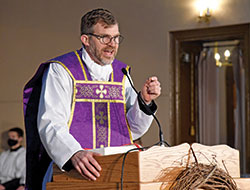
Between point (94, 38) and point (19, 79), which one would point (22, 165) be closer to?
point (19, 79)

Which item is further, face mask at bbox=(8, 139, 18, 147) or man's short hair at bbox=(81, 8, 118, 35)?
face mask at bbox=(8, 139, 18, 147)

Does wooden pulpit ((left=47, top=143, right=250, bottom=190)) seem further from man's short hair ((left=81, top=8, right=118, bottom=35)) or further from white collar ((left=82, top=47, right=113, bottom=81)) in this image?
man's short hair ((left=81, top=8, right=118, bottom=35))

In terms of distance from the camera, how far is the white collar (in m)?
2.84

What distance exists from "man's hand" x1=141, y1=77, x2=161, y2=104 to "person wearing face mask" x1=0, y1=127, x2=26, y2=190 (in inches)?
201

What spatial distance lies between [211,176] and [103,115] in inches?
37.8

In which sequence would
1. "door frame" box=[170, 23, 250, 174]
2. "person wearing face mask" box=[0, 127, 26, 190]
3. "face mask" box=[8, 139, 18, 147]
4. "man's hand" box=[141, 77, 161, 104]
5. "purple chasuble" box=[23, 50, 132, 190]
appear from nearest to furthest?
"man's hand" box=[141, 77, 161, 104]
"purple chasuble" box=[23, 50, 132, 190]
"door frame" box=[170, 23, 250, 174]
"person wearing face mask" box=[0, 127, 26, 190]
"face mask" box=[8, 139, 18, 147]

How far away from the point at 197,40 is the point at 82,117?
475cm

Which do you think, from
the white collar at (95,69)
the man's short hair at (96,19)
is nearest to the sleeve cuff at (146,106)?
the white collar at (95,69)

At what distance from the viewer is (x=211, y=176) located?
201 centimetres

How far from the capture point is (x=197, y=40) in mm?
7215

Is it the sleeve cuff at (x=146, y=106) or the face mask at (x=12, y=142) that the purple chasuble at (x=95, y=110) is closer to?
the sleeve cuff at (x=146, y=106)

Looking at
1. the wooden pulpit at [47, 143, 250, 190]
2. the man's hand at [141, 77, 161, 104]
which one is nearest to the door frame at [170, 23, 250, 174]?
the man's hand at [141, 77, 161, 104]

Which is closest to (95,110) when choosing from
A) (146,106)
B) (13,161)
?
(146,106)

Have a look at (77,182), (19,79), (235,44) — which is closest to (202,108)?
(235,44)
